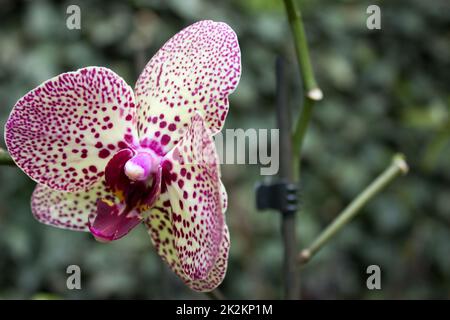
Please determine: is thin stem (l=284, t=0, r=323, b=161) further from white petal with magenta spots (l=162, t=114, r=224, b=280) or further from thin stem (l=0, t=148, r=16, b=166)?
thin stem (l=0, t=148, r=16, b=166)

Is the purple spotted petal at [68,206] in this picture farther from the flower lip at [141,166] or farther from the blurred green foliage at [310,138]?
the blurred green foliage at [310,138]


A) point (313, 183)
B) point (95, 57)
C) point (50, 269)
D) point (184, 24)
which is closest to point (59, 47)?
point (95, 57)

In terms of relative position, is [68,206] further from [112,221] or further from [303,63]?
[303,63]

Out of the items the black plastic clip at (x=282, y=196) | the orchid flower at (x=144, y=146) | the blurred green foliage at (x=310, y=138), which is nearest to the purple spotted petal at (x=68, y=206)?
the orchid flower at (x=144, y=146)

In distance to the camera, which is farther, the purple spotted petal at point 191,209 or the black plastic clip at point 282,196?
the black plastic clip at point 282,196

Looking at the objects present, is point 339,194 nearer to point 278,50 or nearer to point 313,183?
point 313,183

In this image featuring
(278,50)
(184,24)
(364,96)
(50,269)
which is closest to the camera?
(50,269)

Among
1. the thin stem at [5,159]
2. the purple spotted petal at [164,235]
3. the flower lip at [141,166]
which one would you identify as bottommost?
the purple spotted petal at [164,235]
